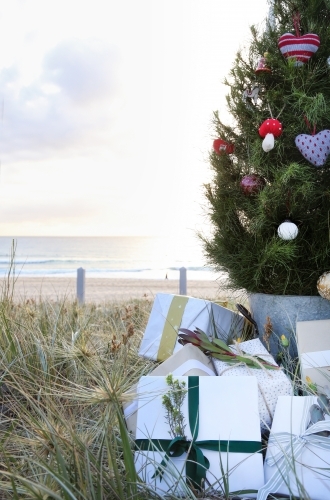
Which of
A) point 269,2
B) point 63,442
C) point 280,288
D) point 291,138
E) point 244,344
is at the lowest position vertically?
point 63,442

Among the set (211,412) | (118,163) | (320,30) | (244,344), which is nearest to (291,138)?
(320,30)

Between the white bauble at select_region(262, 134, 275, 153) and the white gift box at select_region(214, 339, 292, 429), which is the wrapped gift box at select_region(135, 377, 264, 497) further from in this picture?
the white bauble at select_region(262, 134, 275, 153)

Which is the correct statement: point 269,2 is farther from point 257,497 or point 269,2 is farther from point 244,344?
point 257,497

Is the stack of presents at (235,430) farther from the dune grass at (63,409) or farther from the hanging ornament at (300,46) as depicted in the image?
the hanging ornament at (300,46)

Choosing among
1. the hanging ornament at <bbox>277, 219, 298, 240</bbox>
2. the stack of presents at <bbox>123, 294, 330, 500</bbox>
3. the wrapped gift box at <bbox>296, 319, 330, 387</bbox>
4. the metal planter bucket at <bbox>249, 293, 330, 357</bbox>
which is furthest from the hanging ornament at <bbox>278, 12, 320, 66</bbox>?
the stack of presents at <bbox>123, 294, 330, 500</bbox>

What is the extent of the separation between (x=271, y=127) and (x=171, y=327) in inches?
48.7

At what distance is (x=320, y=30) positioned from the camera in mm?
2787

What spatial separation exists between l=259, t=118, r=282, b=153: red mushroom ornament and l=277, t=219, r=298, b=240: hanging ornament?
413mm

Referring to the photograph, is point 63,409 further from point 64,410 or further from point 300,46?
point 300,46

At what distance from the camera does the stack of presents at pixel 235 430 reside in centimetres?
163

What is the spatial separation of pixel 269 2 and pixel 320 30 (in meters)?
0.45

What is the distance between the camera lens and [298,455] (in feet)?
5.48

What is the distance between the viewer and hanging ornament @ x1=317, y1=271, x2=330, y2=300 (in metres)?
2.54

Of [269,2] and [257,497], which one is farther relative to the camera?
[269,2]
